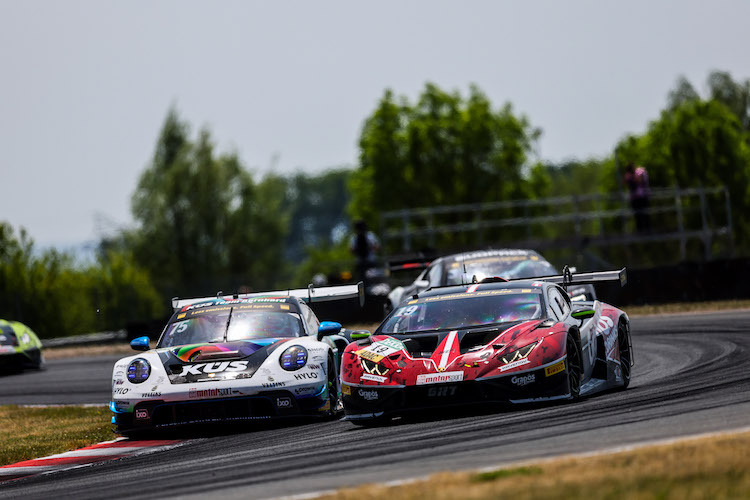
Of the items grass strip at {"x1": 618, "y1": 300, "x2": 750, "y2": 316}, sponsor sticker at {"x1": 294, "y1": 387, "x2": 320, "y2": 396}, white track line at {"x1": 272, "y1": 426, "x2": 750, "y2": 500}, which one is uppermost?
sponsor sticker at {"x1": 294, "y1": 387, "x2": 320, "y2": 396}

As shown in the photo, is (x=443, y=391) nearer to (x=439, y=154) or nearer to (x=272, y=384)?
(x=272, y=384)

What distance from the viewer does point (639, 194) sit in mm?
30281

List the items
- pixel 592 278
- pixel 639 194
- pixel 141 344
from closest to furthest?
pixel 141 344 < pixel 592 278 < pixel 639 194

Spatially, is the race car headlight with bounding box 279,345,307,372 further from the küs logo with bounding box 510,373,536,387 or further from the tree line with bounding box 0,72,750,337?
the tree line with bounding box 0,72,750,337

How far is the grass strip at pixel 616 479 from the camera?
5.98m

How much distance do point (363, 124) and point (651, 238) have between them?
42.5 meters

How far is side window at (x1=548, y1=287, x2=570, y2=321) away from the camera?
37.3ft

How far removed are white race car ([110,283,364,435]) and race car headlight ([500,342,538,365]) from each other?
205 centimetres

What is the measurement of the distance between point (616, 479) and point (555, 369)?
3.95 m

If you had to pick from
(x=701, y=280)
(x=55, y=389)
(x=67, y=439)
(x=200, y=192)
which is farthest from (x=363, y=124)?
(x=67, y=439)

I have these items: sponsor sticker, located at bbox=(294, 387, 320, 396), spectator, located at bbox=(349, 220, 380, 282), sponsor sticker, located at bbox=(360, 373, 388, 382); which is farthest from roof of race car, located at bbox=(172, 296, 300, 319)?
spectator, located at bbox=(349, 220, 380, 282)

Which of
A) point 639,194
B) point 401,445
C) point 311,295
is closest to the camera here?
point 401,445

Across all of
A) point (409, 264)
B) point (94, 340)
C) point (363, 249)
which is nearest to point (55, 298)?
point (94, 340)

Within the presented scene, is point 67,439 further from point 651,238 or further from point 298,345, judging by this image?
point 651,238
